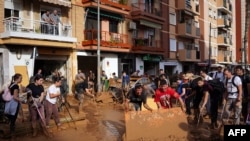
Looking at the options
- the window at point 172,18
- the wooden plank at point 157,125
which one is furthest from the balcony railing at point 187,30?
the wooden plank at point 157,125

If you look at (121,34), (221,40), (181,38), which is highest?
(221,40)

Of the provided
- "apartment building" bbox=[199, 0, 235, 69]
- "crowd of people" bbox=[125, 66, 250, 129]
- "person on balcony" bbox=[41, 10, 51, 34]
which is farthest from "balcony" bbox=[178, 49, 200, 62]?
"crowd of people" bbox=[125, 66, 250, 129]

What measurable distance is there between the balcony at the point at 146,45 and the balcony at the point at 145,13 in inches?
70.8

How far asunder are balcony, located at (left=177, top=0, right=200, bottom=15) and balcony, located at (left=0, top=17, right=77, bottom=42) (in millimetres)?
17958

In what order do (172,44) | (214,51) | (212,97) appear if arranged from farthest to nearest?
(214,51) → (172,44) → (212,97)

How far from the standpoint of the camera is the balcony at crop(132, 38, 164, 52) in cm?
2697

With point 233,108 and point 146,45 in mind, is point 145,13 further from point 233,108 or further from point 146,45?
point 233,108

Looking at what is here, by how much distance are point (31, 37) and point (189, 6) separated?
79.5 feet

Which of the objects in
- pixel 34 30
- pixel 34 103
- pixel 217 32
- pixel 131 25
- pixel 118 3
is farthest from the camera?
pixel 217 32

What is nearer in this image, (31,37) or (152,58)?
(31,37)

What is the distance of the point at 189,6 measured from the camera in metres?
37.9

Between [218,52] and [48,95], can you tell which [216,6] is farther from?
[48,95]

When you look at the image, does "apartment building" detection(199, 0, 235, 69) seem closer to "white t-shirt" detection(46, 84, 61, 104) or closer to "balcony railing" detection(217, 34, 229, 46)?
"balcony railing" detection(217, 34, 229, 46)

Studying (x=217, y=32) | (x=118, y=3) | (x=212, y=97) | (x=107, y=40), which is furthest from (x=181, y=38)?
(x=212, y=97)
